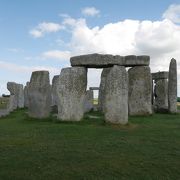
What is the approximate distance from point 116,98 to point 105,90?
2.05ft

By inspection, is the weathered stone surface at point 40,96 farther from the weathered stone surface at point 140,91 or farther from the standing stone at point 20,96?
the standing stone at point 20,96

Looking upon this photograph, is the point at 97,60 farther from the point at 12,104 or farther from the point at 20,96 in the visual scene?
the point at 20,96

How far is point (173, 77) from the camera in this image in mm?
21781

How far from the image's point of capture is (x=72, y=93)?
14.9 m

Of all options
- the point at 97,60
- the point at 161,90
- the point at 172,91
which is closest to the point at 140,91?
the point at 172,91

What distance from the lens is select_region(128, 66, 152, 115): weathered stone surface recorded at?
64.1 ft

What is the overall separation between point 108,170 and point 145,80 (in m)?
12.9

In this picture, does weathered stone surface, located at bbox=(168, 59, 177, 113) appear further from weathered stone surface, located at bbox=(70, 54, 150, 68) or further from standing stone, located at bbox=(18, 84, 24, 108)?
standing stone, located at bbox=(18, 84, 24, 108)

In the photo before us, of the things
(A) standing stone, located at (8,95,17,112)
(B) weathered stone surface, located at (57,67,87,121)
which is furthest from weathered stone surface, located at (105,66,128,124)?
(A) standing stone, located at (8,95,17,112)

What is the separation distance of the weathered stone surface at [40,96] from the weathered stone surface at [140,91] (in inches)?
204

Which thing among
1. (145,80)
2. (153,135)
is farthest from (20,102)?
(153,135)

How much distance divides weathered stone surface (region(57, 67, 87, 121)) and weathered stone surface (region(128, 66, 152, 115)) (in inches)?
211

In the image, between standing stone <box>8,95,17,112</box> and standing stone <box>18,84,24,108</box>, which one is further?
standing stone <box>18,84,24,108</box>

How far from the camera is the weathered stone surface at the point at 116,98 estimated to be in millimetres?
14039
